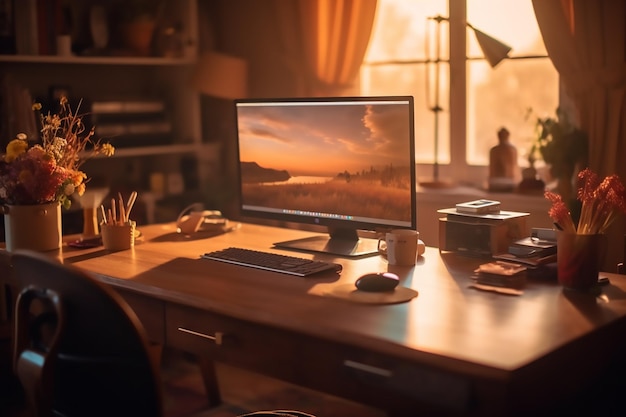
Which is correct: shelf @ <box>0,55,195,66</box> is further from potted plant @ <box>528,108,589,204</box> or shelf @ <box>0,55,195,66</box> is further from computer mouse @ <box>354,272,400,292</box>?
computer mouse @ <box>354,272,400,292</box>

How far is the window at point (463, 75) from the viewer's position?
3480 mm

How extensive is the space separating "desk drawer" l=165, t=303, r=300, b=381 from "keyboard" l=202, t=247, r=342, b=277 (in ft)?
0.96

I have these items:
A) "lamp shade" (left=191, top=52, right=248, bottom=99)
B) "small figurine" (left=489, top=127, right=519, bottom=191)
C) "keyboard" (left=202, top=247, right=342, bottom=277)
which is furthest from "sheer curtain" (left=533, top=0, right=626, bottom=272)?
"lamp shade" (left=191, top=52, right=248, bottom=99)

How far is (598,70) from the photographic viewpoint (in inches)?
122

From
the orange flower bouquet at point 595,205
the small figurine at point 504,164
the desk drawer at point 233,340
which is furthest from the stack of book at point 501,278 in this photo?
the small figurine at point 504,164

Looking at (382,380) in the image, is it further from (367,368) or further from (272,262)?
(272,262)

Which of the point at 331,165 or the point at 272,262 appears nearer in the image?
the point at 272,262

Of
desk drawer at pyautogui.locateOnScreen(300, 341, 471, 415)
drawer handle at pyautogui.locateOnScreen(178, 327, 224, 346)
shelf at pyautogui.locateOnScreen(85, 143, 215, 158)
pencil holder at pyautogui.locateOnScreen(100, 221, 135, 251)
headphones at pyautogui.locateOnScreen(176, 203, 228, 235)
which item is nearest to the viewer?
desk drawer at pyautogui.locateOnScreen(300, 341, 471, 415)

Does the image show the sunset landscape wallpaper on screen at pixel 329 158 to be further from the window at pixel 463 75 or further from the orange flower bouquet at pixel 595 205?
the window at pixel 463 75

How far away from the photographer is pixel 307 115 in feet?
8.41

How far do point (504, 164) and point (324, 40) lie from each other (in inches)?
41.6

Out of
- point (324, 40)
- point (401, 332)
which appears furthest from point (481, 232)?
point (324, 40)

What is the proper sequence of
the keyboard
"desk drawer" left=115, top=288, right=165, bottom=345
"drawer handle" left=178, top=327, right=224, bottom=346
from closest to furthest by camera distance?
1. "drawer handle" left=178, top=327, right=224, bottom=346
2. "desk drawer" left=115, top=288, right=165, bottom=345
3. the keyboard

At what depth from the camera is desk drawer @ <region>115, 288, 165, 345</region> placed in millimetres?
2088
